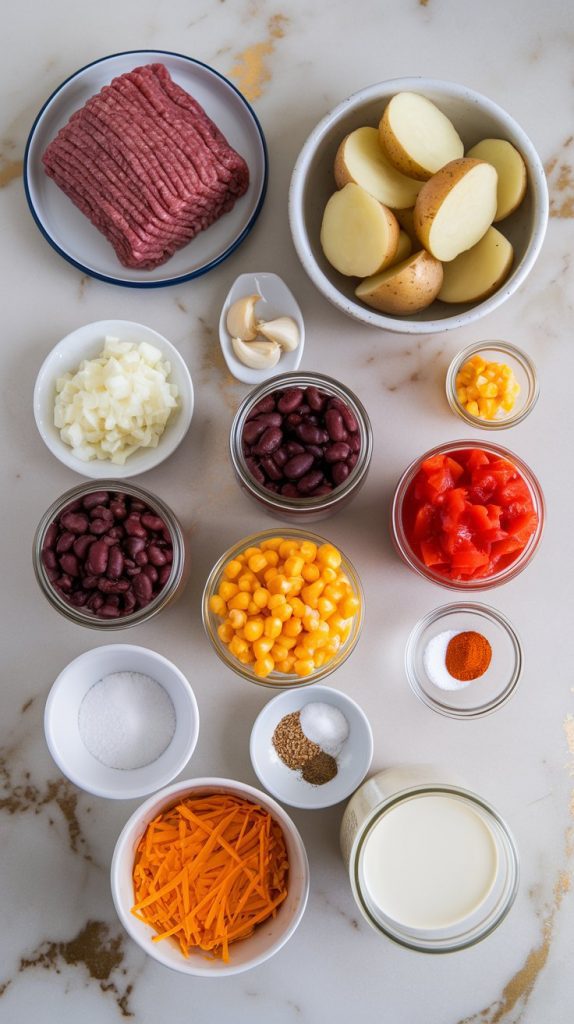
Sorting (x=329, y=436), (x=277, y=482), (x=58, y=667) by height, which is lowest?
(x=58, y=667)

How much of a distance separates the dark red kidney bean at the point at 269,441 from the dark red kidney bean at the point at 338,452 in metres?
0.10

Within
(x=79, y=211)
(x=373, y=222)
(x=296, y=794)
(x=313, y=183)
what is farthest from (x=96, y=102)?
(x=296, y=794)

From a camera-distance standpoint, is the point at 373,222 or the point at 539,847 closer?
the point at 373,222

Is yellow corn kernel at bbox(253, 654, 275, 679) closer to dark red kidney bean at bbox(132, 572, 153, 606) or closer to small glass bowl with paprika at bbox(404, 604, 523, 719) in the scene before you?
dark red kidney bean at bbox(132, 572, 153, 606)

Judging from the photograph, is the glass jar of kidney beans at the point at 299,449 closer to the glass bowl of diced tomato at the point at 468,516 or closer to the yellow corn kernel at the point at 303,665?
the glass bowl of diced tomato at the point at 468,516

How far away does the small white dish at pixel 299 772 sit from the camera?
65.6 inches

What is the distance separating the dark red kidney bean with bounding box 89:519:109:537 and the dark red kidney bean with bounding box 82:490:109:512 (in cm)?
4

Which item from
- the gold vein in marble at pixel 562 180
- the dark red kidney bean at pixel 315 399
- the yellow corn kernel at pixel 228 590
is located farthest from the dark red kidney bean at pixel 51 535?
the gold vein in marble at pixel 562 180

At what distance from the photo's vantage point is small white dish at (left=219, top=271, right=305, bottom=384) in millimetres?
1764

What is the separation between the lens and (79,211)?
1.81m

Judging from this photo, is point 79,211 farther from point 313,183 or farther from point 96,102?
point 313,183

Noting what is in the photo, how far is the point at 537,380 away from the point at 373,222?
52 cm

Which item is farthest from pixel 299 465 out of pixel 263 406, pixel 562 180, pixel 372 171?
pixel 562 180

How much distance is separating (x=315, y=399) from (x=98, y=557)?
0.50 metres
